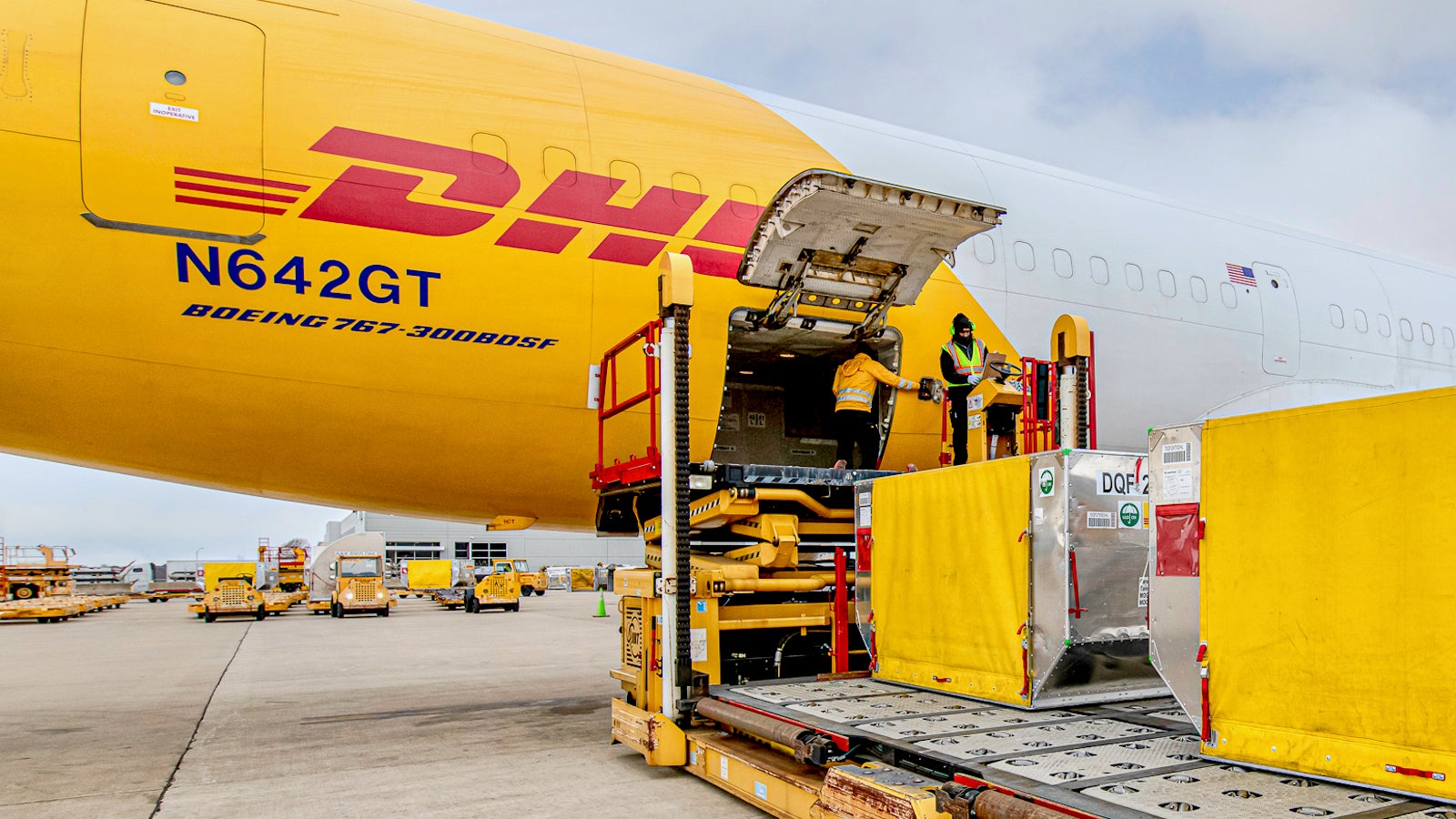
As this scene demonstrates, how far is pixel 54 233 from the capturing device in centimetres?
599

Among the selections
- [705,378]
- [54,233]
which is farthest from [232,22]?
[705,378]

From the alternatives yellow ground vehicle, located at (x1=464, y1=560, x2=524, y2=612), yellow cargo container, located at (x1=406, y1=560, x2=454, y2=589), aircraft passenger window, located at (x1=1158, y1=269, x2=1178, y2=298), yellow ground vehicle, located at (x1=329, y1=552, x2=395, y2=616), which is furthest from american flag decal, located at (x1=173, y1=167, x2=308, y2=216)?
yellow cargo container, located at (x1=406, y1=560, x2=454, y2=589)

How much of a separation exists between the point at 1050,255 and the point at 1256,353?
9.59ft

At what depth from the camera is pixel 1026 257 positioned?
30.3 ft

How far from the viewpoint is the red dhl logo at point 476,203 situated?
6.41m

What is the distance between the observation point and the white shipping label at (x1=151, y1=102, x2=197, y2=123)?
6.19 m

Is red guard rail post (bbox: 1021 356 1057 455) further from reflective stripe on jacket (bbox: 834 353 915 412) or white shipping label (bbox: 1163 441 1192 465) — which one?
white shipping label (bbox: 1163 441 1192 465)

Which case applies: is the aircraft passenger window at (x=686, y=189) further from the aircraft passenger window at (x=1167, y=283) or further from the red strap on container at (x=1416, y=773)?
the red strap on container at (x=1416, y=773)

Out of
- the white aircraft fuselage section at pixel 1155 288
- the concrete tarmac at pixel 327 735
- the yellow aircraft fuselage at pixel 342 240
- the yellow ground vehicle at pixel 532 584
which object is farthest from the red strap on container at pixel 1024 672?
the yellow ground vehicle at pixel 532 584

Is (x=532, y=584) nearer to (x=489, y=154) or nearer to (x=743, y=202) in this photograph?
(x=743, y=202)

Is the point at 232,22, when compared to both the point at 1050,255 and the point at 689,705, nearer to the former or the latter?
the point at 689,705

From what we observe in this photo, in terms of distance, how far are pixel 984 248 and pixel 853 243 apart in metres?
1.98

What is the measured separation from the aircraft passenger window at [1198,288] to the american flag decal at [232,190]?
823 cm

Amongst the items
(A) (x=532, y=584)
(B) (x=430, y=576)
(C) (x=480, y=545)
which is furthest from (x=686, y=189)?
(C) (x=480, y=545)
